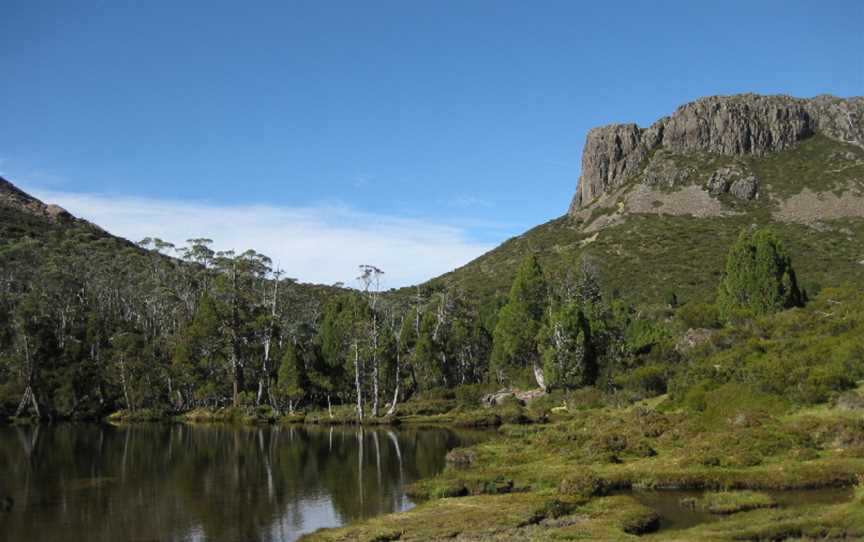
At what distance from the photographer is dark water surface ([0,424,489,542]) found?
3697cm

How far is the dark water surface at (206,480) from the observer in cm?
3697

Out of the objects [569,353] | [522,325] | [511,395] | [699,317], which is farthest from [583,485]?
[522,325]

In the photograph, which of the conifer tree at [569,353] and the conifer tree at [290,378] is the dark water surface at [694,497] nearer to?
the conifer tree at [569,353]

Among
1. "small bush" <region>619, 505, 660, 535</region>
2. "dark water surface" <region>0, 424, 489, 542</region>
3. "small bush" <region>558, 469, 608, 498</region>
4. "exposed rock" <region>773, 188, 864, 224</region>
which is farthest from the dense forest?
"exposed rock" <region>773, 188, 864, 224</region>

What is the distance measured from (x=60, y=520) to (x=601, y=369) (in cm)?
6236

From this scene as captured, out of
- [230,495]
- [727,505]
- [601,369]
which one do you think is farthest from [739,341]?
[230,495]

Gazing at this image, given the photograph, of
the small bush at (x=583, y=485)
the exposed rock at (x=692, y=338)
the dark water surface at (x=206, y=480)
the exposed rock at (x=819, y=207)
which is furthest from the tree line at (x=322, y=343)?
the exposed rock at (x=819, y=207)

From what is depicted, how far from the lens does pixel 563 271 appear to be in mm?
129875

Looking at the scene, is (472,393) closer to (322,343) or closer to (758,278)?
(322,343)

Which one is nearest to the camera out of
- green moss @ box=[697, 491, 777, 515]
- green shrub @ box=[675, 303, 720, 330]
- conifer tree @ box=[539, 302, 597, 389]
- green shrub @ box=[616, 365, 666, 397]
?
green moss @ box=[697, 491, 777, 515]

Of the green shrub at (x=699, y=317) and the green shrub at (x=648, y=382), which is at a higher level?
the green shrub at (x=699, y=317)

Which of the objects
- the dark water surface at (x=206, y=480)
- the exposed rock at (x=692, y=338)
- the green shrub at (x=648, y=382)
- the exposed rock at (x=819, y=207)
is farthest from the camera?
the exposed rock at (x=819, y=207)

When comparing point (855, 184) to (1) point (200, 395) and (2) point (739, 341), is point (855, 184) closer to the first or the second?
(2) point (739, 341)

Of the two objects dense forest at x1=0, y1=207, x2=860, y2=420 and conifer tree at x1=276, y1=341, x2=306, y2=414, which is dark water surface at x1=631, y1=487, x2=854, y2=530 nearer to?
dense forest at x1=0, y1=207, x2=860, y2=420
